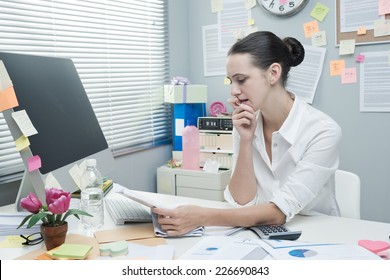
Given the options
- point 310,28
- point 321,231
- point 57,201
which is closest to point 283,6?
point 310,28

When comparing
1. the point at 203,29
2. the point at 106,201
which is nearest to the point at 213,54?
the point at 203,29

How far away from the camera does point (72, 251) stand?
1.07 meters

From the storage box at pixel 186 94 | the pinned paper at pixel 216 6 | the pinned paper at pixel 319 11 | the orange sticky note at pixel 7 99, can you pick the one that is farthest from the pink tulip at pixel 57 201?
the pinned paper at pixel 216 6

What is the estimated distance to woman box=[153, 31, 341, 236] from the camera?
1389mm

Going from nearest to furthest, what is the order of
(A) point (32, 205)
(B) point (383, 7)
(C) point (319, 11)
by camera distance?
(A) point (32, 205) → (B) point (383, 7) → (C) point (319, 11)

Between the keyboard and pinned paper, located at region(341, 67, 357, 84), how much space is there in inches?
64.4

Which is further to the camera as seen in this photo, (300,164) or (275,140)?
(275,140)

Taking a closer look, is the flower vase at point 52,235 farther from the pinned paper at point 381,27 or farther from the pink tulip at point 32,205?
the pinned paper at point 381,27

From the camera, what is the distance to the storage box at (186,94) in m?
2.72

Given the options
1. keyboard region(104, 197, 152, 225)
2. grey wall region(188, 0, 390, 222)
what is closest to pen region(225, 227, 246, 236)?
keyboard region(104, 197, 152, 225)

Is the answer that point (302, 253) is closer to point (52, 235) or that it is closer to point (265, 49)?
point (52, 235)

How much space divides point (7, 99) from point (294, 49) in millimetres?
1107

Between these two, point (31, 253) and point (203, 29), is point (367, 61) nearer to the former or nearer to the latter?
point (203, 29)

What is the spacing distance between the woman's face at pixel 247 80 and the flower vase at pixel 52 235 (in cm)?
83
